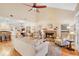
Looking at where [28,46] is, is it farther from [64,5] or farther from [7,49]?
[64,5]

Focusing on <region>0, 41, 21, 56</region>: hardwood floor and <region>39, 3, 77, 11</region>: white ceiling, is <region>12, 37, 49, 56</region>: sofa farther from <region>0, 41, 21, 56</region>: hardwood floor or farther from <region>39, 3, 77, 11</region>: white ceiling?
<region>39, 3, 77, 11</region>: white ceiling

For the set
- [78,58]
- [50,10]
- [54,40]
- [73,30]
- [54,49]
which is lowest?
[78,58]

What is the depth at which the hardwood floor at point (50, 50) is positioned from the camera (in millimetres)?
2323

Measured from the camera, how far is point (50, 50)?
2346mm

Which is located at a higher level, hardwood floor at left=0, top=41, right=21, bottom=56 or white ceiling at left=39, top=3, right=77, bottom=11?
white ceiling at left=39, top=3, right=77, bottom=11

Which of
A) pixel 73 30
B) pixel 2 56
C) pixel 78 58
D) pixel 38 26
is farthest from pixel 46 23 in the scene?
pixel 2 56

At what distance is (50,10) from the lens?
7.73 ft

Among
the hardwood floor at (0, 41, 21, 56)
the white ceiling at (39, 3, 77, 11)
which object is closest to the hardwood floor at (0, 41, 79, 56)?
the hardwood floor at (0, 41, 21, 56)

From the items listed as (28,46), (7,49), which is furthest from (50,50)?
(7,49)

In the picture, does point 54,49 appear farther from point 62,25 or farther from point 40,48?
point 62,25

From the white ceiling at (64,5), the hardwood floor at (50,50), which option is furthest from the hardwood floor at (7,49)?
the white ceiling at (64,5)

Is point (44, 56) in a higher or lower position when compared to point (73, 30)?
lower

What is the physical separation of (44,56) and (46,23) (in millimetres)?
548

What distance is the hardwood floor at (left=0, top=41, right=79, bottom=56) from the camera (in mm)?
2323
